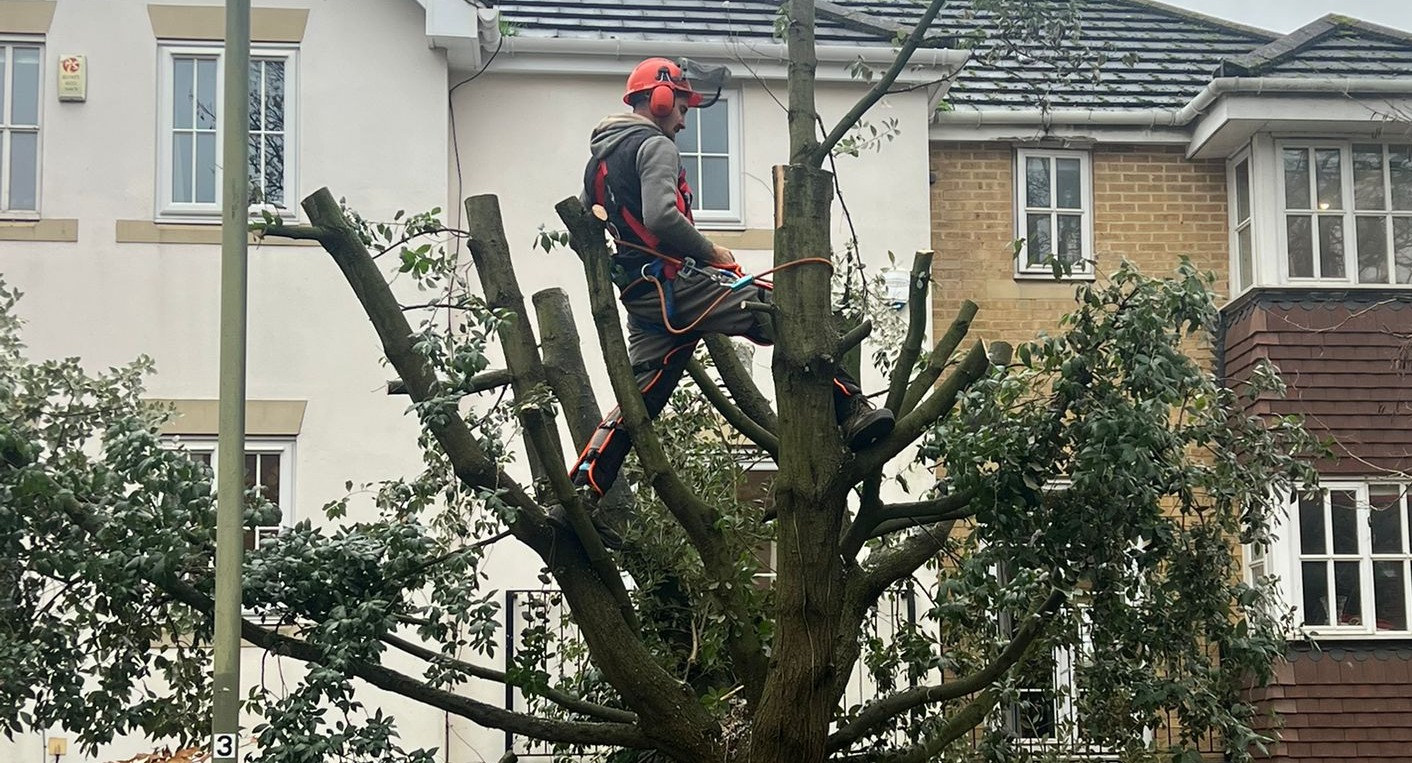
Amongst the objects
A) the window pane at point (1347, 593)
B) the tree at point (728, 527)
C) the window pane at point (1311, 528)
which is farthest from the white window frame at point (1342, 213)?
the tree at point (728, 527)

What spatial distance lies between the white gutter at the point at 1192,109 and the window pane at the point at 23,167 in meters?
6.77

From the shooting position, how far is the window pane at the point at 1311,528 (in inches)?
569

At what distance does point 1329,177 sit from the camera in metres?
15.0

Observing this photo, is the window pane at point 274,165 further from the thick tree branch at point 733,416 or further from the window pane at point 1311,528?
the window pane at point 1311,528

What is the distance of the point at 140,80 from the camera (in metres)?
13.9

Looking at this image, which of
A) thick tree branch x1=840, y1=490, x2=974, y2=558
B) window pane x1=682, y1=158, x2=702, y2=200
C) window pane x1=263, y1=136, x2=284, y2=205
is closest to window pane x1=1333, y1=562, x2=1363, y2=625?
window pane x1=682, y1=158, x2=702, y2=200

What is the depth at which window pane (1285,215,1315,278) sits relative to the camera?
14.7 m

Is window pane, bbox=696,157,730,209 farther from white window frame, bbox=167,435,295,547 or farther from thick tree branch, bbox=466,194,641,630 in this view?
thick tree branch, bbox=466,194,641,630

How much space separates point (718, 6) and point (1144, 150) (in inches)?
142

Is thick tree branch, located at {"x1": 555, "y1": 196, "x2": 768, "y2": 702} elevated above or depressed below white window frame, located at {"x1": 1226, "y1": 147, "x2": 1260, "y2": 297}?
below

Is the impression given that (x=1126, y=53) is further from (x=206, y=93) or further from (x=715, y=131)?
(x=206, y=93)

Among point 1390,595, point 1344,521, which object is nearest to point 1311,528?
point 1344,521

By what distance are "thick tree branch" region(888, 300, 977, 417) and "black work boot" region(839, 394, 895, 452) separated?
1.22ft

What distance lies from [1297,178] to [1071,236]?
1.79 m
